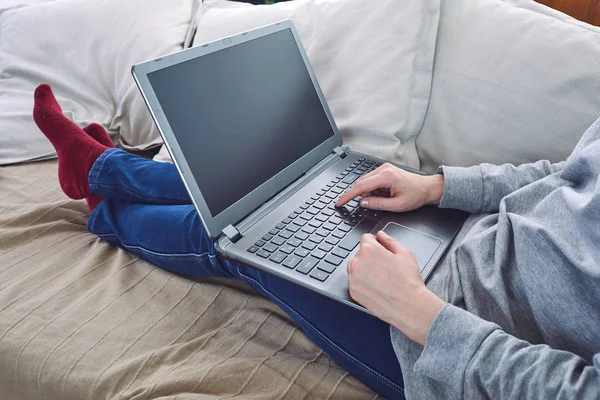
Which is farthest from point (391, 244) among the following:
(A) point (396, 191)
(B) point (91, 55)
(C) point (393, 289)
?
(B) point (91, 55)

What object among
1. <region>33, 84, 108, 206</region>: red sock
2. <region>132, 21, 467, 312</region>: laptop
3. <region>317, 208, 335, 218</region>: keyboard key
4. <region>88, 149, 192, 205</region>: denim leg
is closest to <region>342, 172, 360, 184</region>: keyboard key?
<region>132, 21, 467, 312</region>: laptop

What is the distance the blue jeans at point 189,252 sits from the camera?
0.66 metres

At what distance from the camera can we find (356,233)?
2.49 ft

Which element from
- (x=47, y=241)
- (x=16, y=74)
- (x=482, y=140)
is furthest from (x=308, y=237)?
(x=16, y=74)

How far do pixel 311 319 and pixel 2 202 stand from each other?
0.75 m

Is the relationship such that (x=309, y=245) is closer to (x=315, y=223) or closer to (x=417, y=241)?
(x=315, y=223)

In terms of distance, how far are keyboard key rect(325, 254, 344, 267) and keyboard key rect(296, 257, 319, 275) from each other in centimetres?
2

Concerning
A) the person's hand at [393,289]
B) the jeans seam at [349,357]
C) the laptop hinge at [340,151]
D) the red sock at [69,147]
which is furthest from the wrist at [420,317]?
the red sock at [69,147]

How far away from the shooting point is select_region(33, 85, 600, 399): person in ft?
1.65

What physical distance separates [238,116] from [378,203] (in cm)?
27

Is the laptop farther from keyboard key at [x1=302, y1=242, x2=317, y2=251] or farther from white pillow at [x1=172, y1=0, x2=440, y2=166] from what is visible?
white pillow at [x1=172, y1=0, x2=440, y2=166]

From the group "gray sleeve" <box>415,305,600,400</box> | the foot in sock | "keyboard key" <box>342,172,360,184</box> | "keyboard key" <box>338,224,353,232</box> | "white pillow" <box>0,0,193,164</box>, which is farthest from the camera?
"white pillow" <box>0,0,193,164</box>

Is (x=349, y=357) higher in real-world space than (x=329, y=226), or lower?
lower

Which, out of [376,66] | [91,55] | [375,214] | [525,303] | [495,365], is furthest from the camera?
[91,55]
